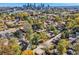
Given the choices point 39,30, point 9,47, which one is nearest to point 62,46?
point 39,30

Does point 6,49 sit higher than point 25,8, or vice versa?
point 25,8

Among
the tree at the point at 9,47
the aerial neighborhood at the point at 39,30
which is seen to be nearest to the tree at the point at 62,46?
the aerial neighborhood at the point at 39,30

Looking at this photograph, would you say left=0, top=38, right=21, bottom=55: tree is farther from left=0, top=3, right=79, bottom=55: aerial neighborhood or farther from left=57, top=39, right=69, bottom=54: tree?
left=57, top=39, right=69, bottom=54: tree

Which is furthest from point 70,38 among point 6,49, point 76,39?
point 6,49

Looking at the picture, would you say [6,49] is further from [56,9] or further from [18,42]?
[56,9]

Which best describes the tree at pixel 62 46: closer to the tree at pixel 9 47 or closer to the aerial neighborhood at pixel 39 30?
the aerial neighborhood at pixel 39 30

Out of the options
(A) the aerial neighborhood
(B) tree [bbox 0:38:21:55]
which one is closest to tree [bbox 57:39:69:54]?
(A) the aerial neighborhood

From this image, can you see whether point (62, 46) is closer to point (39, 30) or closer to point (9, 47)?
point (39, 30)
